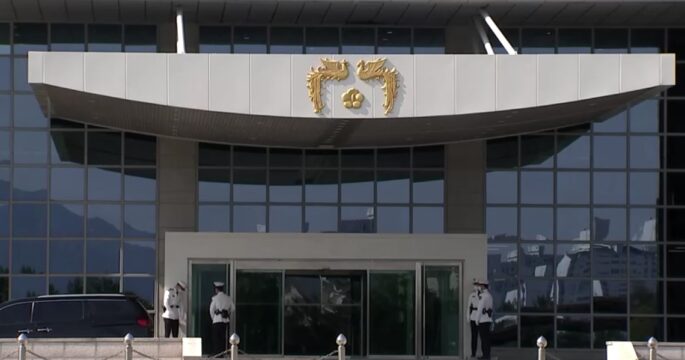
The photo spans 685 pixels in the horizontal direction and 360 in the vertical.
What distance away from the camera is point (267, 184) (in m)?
33.8

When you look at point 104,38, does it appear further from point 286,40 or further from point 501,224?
point 501,224

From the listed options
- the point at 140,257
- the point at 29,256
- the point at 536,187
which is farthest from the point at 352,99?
the point at 29,256

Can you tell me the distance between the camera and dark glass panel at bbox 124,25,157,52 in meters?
33.5

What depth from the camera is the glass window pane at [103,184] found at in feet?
109

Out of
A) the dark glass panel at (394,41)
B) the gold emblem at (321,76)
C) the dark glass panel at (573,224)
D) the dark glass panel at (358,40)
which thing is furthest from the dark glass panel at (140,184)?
the dark glass panel at (573,224)

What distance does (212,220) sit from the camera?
33469 millimetres

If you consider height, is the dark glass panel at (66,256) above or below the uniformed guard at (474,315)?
above

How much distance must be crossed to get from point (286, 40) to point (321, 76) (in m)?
5.89

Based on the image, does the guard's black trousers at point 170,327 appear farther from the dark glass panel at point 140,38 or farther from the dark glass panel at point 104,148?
the dark glass panel at point 140,38

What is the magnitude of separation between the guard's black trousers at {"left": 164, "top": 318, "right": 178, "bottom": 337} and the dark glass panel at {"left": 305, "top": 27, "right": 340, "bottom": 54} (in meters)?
7.29

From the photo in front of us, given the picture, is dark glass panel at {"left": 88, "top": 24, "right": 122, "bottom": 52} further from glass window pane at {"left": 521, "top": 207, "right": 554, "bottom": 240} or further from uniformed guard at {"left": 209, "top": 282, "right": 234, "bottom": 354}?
glass window pane at {"left": 521, "top": 207, "right": 554, "bottom": 240}

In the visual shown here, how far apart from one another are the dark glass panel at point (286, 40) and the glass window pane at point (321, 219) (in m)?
3.79

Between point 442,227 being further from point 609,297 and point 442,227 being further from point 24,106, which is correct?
point 24,106

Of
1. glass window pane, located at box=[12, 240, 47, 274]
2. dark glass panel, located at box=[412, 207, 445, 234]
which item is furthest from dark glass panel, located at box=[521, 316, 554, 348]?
glass window pane, located at box=[12, 240, 47, 274]
